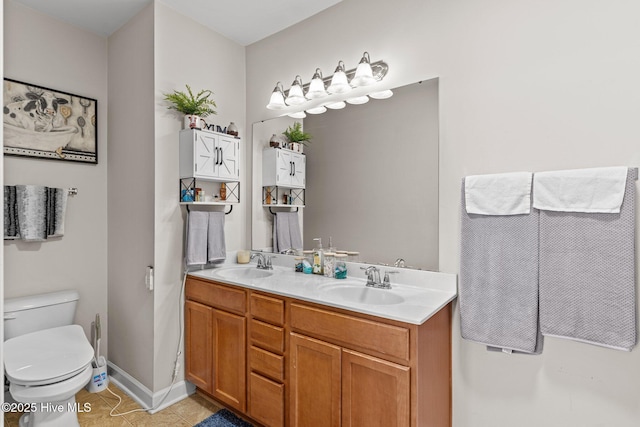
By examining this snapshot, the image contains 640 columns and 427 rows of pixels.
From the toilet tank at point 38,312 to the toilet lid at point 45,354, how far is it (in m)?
0.09

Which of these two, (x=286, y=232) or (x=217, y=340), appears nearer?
(x=217, y=340)

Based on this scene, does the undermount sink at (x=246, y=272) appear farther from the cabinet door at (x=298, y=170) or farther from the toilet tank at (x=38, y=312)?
the toilet tank at (x=38, y=312)

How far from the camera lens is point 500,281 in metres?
1.56

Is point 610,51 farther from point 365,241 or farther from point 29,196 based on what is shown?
point 29,196

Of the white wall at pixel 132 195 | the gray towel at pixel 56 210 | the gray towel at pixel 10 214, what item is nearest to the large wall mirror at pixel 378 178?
the white wall at pixel 132 195

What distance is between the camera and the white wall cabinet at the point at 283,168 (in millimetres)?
2407

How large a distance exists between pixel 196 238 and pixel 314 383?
1.21 m

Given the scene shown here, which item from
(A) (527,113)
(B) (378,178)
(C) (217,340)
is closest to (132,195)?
(C) (217,340)

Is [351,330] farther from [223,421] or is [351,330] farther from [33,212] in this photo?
[33,212]

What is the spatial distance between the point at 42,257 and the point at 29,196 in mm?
440

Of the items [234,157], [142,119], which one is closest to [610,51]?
[234,157]

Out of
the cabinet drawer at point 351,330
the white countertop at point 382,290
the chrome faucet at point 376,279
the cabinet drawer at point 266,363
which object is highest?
the chrome faucet at point 376,279

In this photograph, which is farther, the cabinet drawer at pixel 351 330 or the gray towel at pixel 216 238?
the gray towel at pixel 216 238

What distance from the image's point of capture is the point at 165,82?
7.39 feet
